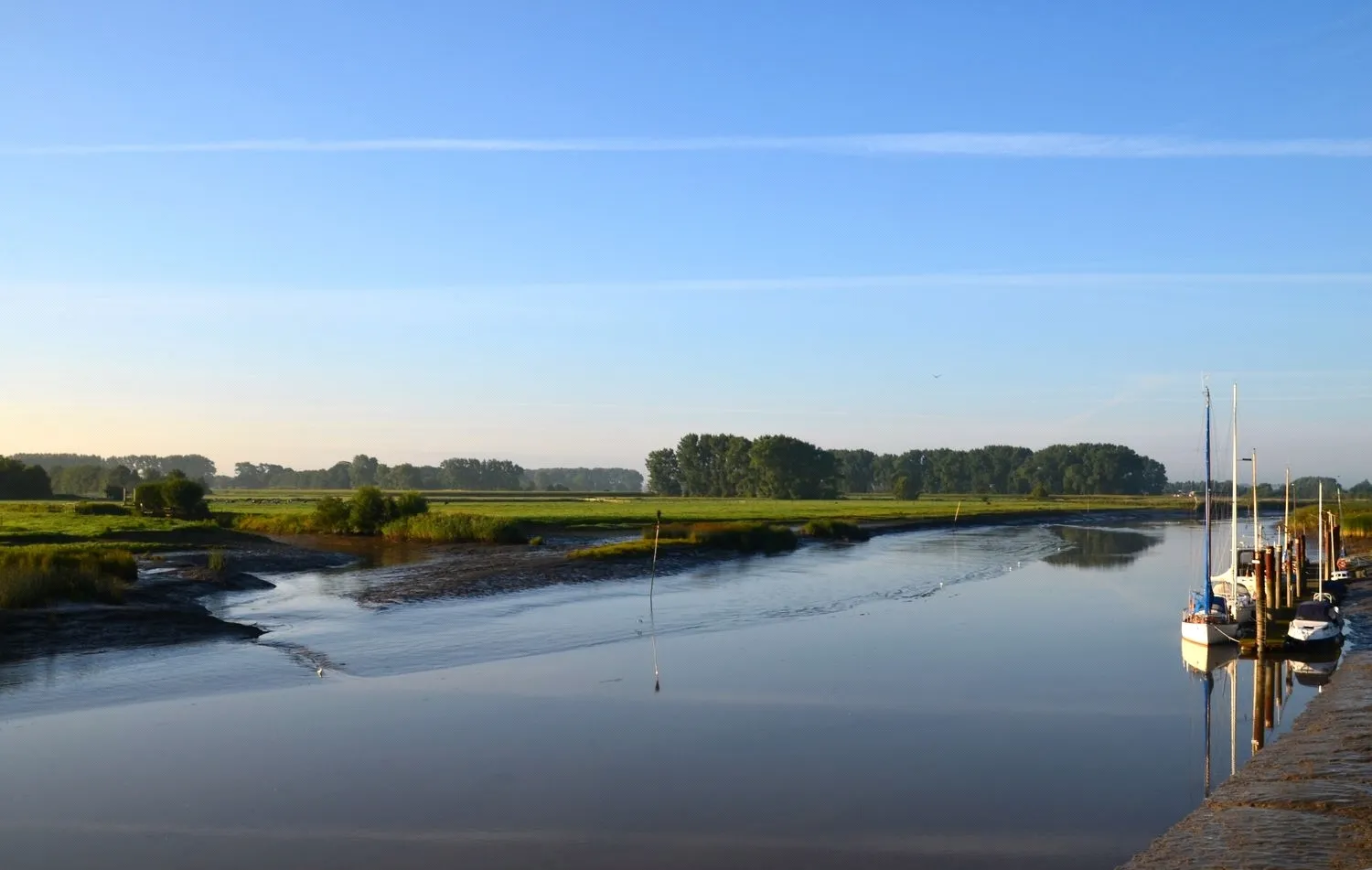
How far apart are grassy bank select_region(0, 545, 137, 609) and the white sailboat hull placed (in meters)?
29.5

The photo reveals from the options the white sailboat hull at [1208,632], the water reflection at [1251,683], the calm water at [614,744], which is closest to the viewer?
the calm water at [614,744]

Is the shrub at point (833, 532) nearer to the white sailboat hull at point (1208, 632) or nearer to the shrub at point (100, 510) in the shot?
the shrub at point (100, 510)

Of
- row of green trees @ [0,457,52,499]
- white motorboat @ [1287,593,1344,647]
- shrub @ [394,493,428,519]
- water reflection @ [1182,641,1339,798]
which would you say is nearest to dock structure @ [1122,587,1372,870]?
water reflection @ [1182,641,1339,798]

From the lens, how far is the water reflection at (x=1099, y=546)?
6556cm

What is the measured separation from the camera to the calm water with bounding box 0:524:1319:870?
1477 cm

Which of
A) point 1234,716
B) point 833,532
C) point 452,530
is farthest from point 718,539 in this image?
point 1234,716

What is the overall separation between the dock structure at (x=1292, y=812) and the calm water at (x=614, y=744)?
2.37ft

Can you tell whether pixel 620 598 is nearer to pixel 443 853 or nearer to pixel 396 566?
pixel 396 566

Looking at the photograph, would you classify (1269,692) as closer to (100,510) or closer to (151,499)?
(151,499)

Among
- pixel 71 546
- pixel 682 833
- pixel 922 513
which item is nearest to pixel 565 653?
pixel 682 833

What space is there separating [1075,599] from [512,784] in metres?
32.4

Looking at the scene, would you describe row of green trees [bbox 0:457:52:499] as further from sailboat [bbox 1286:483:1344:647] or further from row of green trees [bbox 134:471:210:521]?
sailboat [bbox 1286:483:1344:647]

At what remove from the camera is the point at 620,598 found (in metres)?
42.9

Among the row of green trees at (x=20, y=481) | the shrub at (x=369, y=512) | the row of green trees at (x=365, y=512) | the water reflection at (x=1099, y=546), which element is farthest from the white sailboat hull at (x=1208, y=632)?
the row of green trees at (x=20, y=481)
